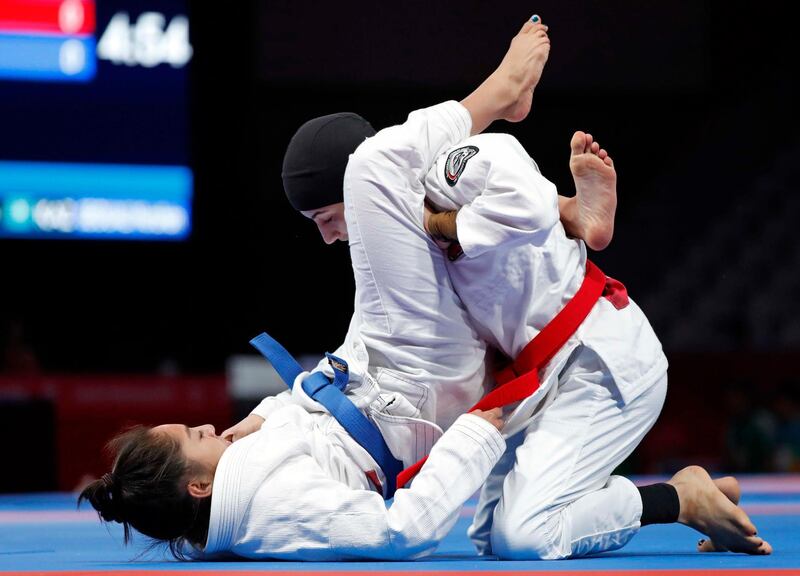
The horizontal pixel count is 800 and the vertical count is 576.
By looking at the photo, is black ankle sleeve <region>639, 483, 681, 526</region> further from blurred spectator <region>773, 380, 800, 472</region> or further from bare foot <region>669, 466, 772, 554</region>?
blurred spectator <region>773, 380, 800, 472</region>

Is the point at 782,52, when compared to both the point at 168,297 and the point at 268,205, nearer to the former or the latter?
the point at 268,205

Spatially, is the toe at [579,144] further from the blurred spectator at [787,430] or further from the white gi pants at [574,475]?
the blurred spectator at [787,430]

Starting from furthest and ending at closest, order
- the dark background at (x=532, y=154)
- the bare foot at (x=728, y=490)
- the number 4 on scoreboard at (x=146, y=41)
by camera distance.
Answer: the dark background at (x=532, y=154), the number 4 on scoreboard at (x=146, y=41), the bare foot at (x=728, y=490)

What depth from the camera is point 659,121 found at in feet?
37.9

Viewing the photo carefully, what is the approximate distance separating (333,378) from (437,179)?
0.59m

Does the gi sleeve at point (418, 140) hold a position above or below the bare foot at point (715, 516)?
above

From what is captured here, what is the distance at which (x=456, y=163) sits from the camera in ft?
9.06

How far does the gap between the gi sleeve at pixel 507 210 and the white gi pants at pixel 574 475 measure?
512 millimetres

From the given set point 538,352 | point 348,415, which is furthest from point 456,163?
point 348,415

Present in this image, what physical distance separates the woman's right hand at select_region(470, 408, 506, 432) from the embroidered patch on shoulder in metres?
0.58

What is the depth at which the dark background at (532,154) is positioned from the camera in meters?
8.45

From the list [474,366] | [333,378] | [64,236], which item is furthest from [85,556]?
[64,236]

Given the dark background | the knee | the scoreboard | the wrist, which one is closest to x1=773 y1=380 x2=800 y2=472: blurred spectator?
the dark background

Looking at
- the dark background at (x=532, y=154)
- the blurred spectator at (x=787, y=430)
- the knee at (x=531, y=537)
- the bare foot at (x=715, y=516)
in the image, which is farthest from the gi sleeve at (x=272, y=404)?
the blurred spectator at (x=787, y=430)
